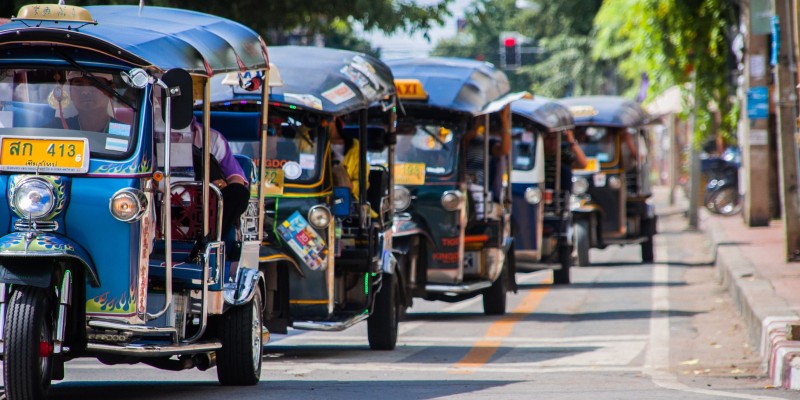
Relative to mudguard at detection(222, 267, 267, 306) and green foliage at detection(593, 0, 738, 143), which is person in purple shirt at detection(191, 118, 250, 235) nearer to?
mudguard at detection(222, 267, 267, 306)

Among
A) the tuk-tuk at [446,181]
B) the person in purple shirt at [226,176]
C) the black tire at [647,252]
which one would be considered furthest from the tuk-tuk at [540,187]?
the person in purple shirt at [226,176]

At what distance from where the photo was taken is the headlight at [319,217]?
10.5m

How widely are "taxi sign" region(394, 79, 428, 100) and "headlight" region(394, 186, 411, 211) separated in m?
0.90

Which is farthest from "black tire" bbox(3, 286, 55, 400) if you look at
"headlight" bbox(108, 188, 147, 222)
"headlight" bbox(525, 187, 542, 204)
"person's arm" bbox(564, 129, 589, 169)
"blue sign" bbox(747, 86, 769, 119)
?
"blue sign" bbox(747, 86, 769, 119)

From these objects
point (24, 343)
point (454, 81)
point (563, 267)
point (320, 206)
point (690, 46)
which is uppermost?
point (690, 46)

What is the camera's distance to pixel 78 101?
24.7 ft

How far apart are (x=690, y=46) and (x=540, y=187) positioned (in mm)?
8908

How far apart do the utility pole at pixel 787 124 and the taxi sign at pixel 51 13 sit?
1124 centimetres

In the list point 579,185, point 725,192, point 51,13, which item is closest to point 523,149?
point 579,185

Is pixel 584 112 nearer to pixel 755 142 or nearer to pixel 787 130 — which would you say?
pixel 755 142

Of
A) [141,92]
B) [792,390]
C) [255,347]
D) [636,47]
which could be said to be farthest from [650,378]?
[636,47]

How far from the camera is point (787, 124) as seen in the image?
1730 cm

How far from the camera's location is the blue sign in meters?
19.3

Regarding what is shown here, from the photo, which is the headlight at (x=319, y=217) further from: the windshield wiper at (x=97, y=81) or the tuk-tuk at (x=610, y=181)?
the tuk-tuk at (x=610, y=181)
